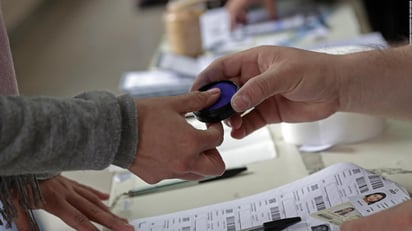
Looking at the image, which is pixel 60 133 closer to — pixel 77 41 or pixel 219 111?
pixel 219 111

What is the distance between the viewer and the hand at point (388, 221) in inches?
22.6

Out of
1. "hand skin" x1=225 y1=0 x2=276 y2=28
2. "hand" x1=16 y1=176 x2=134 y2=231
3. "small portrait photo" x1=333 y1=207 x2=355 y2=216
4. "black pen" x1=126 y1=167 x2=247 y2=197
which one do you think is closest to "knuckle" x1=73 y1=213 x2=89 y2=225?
"hand" x1=16 y1=176 x2=134 y2=231

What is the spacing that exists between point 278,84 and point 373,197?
0.18 m

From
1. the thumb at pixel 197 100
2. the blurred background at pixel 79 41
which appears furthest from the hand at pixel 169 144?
the blurred background at pixel 79 41

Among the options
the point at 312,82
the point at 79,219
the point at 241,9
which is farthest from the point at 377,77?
the point at 241,9

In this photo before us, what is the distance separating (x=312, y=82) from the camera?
0.76 meters

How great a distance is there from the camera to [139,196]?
0.86m

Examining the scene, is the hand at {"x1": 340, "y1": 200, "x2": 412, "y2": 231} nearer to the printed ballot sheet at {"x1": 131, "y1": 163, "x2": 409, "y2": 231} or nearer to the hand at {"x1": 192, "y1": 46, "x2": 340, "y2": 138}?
the printed ballot sheet at {"x1": 131, "y1": 163, "x2": 409, "y2": 231}

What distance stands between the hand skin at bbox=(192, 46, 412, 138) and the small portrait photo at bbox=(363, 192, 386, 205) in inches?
6.2

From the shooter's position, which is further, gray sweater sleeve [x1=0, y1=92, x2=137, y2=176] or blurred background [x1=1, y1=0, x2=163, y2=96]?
blurred background [x1=1, y1=0, x2=163, y2=96]

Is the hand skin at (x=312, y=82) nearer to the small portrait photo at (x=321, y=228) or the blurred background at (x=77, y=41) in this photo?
the small portrait photo at (x=321, y=228)

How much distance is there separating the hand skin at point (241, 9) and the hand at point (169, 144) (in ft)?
3.37

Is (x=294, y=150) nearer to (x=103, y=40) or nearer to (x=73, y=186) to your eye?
(x=73, y=186)

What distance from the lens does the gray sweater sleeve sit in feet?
1.78
